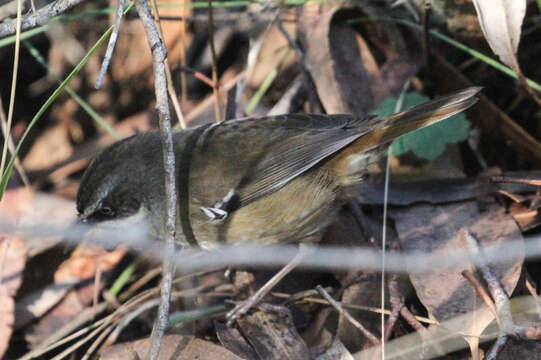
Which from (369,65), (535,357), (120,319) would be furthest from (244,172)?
(535,357)

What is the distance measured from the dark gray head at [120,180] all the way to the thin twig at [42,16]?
2.78 feet

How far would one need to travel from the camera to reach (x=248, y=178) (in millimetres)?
3312

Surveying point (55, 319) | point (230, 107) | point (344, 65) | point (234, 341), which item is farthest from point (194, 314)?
point (344, 65)

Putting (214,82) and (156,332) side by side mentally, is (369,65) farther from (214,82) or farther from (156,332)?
(156,332)

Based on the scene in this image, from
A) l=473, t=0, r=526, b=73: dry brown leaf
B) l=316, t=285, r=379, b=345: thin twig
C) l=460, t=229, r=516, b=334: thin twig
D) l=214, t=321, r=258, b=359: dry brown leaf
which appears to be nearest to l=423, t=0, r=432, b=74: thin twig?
l=473, t=0, r=526, b=73: dry brown leaf

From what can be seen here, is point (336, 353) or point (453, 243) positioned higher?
point (453, 243)

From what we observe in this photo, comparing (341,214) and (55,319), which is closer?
(55,319)

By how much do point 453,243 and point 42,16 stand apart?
221cm

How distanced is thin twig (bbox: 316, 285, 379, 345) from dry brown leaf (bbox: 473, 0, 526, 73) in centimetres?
139

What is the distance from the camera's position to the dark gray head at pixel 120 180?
131 inches

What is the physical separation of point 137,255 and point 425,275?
5.67 ft

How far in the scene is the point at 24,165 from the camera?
14.9 feet

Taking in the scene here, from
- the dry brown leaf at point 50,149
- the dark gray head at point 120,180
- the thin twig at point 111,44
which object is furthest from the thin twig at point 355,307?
the dry brown leaf at point 50,149

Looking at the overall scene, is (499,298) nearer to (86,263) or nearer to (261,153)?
(261,153)
